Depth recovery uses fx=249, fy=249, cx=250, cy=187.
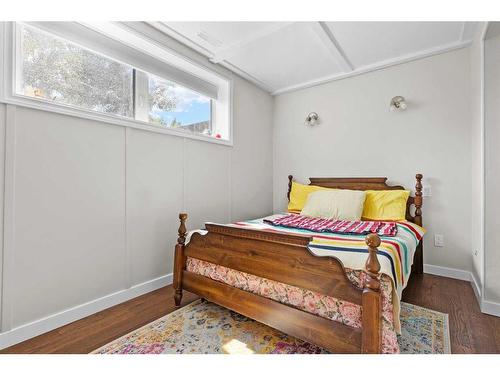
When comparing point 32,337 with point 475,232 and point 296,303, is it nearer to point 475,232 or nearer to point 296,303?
point 296,303

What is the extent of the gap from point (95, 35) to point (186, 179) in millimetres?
1414

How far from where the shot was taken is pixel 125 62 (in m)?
2.17

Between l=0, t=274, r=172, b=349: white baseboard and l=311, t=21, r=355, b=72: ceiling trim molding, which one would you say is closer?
l=0, t=274, r=172, b=349: white baseboard

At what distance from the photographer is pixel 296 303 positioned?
1.41m

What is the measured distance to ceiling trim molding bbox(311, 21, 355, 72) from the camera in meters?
2.25

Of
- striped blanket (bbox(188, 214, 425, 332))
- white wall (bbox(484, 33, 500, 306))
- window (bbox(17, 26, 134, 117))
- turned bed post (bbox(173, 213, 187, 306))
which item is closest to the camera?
striped blanket (bbox(188, 214, 425, 332))

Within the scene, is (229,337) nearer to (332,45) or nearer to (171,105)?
(171,105)

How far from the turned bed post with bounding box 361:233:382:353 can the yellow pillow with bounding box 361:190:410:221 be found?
1.68m

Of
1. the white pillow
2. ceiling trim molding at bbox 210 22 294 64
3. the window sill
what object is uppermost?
ceiling trim molding at bbox 210 22 294 64

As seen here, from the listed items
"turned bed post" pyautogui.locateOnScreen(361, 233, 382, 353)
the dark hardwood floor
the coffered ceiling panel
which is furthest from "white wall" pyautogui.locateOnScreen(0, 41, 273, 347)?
"turned bed post" pyautogui.locateOnScreen(361, 233, 382, 353)

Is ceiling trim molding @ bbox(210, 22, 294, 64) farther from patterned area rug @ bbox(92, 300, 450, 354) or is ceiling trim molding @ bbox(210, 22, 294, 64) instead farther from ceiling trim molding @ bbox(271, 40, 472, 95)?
patterned area rug @ bbox(92, 300, 450, 354)

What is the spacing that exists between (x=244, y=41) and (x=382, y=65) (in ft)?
5.53

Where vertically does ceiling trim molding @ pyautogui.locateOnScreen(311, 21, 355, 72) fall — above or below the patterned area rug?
above

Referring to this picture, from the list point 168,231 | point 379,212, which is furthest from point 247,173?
point 379,212
